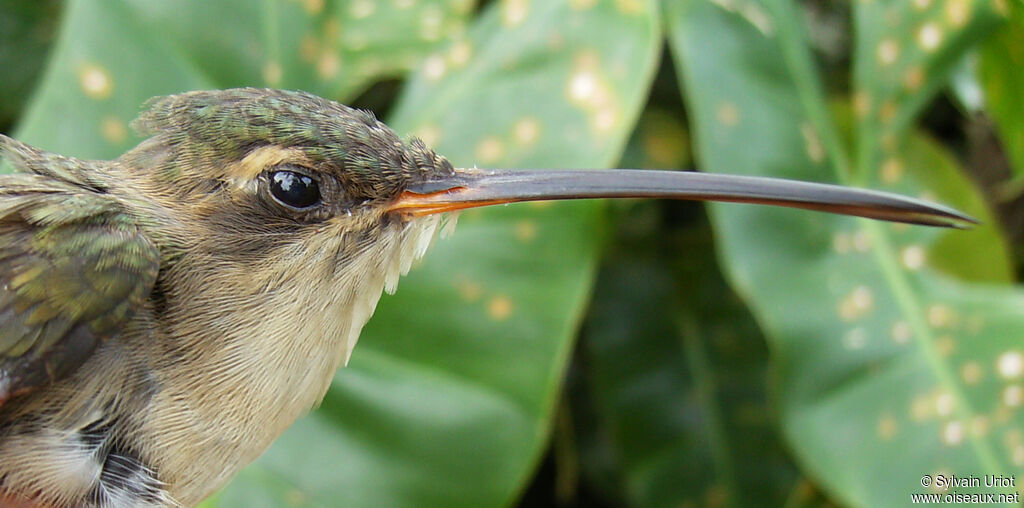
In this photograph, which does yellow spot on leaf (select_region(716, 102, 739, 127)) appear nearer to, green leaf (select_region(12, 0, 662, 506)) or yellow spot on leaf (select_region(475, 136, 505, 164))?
green leaf (select_region(12, 0, 662, 506))

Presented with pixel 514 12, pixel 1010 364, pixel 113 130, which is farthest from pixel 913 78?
pixel 113 130

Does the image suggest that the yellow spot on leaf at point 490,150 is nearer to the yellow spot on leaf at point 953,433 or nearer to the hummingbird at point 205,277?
the hummingbird at point 205,277

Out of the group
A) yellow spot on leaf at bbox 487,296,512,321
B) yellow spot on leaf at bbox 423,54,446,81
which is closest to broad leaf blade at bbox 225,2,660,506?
yellow spot on leaf at bbox 487,296,512,321

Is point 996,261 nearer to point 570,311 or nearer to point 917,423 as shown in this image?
point 917,423

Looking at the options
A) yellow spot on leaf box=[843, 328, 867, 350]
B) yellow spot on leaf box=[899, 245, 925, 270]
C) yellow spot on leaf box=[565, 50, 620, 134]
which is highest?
yellow spot on leaf box=[565, 50, 620, 134]

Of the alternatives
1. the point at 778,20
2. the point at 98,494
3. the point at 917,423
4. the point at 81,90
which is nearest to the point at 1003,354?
the point at 917,423

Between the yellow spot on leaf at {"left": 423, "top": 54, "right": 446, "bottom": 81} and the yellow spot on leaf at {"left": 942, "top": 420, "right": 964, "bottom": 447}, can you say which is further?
the yellow spot on leaf at {"left": 423, "top": 54, "right": 446, "bottom": 81}
